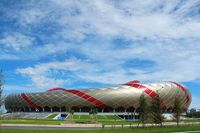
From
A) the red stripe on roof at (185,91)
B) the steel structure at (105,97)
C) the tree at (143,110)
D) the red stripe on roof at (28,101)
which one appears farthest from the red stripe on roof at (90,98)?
the tree at (143,110)

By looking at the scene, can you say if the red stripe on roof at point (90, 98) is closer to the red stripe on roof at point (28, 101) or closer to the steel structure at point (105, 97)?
the steel structure at point (105, 97)

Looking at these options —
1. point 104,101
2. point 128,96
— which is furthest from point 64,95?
point 128,96

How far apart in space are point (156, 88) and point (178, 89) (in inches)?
456

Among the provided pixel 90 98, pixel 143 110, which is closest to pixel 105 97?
pixel 90 98

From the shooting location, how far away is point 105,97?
105812 millimetres

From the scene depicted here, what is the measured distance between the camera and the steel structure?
106 meters

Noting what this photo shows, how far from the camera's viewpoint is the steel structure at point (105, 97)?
106 metres

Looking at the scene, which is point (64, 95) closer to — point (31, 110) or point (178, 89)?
point (31, 110)

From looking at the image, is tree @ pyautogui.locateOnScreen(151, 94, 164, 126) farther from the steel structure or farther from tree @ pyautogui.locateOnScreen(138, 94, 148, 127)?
the steel structure

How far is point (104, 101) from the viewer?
10575 centimetres

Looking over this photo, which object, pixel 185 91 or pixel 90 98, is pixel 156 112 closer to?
pixel 90 98

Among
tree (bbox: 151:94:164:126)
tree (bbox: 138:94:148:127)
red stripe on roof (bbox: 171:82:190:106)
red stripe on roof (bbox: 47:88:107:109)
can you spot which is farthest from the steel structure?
tree (bbox: 138:94:148:127)

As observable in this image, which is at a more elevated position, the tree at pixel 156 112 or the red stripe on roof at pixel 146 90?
the red stripe on roof at pixel 146 90

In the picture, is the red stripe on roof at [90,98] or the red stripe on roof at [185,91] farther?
the red stripe on roof at [185,91]
